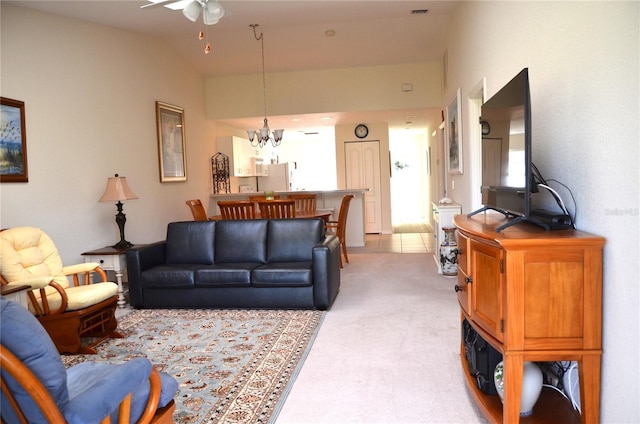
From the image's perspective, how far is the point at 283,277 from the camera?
407 cm

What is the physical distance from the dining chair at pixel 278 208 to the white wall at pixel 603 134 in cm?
361

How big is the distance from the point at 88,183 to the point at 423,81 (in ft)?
16.7

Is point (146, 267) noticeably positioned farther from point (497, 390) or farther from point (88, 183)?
point (497, 390)

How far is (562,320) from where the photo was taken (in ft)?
5.73

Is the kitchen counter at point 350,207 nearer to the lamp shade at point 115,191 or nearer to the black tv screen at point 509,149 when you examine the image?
the lamp shade at point 115,191

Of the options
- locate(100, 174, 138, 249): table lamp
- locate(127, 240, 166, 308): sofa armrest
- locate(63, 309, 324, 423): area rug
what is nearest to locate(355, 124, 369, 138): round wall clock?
locate(100, 174, 138, 249): table lamp

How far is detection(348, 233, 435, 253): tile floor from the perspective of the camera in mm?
7379

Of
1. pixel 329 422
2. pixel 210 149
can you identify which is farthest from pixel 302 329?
pixel 210 149

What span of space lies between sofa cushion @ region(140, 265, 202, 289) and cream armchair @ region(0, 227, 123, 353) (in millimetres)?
711

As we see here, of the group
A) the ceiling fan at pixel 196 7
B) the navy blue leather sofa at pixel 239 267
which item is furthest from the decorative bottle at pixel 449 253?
the ceiling fan at pixel 196 7

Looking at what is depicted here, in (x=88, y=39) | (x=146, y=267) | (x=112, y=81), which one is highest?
(x=88, y=39)

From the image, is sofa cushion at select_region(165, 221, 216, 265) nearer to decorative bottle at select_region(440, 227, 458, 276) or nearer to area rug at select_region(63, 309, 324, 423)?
area rug at select_region(63, 309, 324, 423)

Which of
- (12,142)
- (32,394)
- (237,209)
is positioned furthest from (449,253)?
(32,394)

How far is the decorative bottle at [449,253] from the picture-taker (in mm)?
5160
